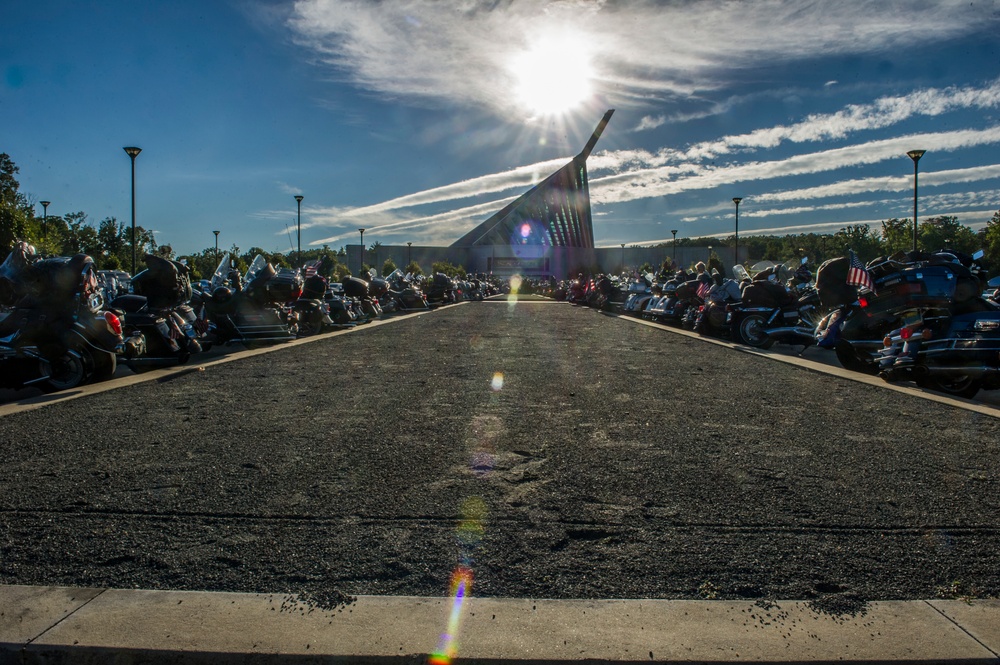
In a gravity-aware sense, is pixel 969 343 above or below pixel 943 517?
above

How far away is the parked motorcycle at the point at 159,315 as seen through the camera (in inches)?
373

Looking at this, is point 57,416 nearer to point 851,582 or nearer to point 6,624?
point 6,624

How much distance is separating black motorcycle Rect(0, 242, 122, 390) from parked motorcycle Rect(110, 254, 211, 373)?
0.96m

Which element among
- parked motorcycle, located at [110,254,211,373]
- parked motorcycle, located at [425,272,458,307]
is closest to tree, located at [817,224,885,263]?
parked motorcycle, located at [425,272,458,307]

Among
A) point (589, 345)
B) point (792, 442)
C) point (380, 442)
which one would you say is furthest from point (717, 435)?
point (589, 345)

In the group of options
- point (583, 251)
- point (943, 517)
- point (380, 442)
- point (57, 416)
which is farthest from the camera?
point (583, 251)

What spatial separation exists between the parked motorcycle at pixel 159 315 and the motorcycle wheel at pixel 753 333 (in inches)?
361

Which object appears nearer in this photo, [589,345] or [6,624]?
[6,624]

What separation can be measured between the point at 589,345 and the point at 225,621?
1067cm

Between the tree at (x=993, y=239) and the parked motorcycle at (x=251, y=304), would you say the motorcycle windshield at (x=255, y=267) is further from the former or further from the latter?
the tree at (x=993, y=239)

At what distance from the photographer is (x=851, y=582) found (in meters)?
2.75

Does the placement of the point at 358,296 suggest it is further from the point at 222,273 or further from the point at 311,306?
the point at 222,273

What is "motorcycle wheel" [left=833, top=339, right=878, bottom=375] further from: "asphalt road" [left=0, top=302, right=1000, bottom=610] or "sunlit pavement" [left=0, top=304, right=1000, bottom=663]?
"sunlit pavement" [left=0, top=304, right=1000, bottom=663]

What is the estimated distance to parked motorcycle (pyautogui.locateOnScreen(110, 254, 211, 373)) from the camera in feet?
31.1
